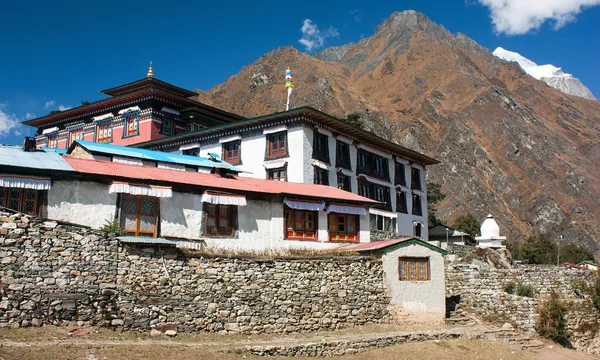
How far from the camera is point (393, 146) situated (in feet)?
171

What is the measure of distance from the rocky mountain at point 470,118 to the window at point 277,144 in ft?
206

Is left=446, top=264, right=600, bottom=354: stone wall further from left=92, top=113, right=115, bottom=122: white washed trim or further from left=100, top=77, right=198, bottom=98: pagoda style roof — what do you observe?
left=92, top=113, right=115, bottom=122: white washed trim

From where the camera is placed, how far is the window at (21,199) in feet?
67.8

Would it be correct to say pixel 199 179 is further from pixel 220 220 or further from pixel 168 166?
pixel 168 166

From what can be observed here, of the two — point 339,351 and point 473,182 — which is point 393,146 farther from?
point 473,182

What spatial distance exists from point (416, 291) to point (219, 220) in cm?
954

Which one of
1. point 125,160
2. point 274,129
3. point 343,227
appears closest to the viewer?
point 343,227

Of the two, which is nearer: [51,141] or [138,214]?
[138,214]

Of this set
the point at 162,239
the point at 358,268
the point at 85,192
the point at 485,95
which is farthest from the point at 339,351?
the point at 485,95

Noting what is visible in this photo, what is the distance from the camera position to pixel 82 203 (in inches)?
861

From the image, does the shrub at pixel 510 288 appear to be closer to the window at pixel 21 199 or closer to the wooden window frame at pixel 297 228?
the wooden window frame at pixel 297 228

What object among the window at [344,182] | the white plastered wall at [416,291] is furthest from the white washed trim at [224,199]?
the window at [344,182]

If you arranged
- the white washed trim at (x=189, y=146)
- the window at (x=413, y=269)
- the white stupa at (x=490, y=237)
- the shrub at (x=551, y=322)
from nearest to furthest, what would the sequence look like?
the window at (x=413, y=269), the shrub at (x=551, y=322), the white stupa at (x=490, y=237), the white washed trim at (x=189, y=146)

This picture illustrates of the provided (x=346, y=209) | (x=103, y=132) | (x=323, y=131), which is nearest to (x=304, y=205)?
(x=346, y=209)
